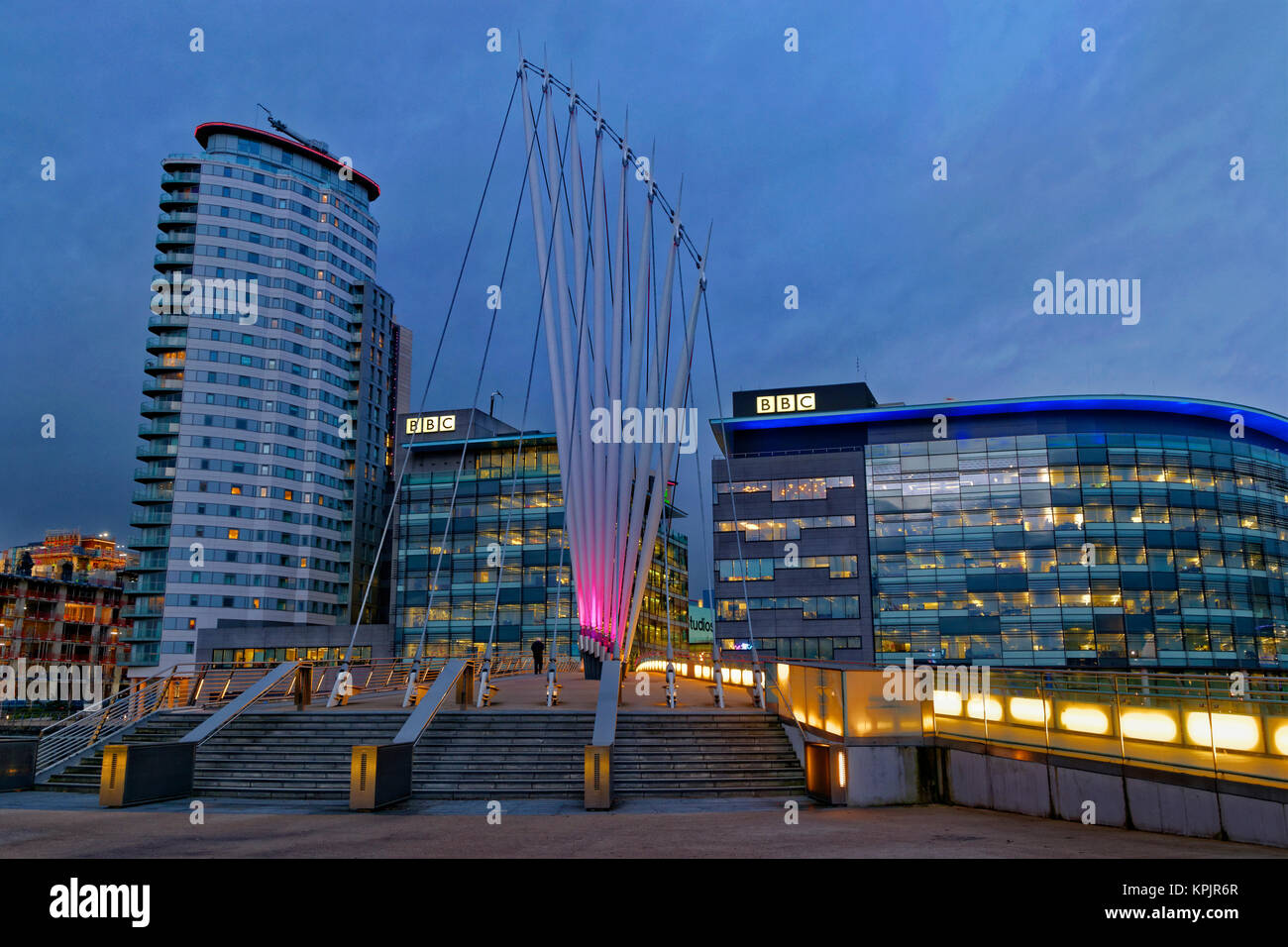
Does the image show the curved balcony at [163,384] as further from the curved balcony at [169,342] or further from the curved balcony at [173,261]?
the curved balcony at [173,261]

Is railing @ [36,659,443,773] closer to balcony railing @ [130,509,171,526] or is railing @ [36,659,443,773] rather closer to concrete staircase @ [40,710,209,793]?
concrete staircase @ [40,710,209,793]

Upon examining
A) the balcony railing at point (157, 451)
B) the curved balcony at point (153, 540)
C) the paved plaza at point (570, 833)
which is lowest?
the paved plaza at point (570, 833)

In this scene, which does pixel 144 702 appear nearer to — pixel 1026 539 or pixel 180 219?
pixel 1026 539

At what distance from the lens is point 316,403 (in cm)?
11906

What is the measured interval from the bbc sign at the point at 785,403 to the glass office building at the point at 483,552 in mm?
23626

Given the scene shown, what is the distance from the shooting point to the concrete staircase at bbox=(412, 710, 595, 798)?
20.1 metres

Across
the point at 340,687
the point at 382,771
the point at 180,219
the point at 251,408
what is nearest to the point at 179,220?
the point at 180,219

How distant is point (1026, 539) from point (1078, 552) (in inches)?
174

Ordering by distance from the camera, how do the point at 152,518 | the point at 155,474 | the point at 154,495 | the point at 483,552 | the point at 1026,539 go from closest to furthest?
the point at 1026,539
the point at 483,552
the point at 152,518
the point at 154,495
the point at 155,474

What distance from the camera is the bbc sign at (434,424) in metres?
112

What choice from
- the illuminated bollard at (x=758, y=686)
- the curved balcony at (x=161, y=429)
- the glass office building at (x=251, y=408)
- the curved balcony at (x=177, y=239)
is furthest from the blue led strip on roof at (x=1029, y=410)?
the curved balcony at (x=177, y=239)

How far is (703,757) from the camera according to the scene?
21.8m
